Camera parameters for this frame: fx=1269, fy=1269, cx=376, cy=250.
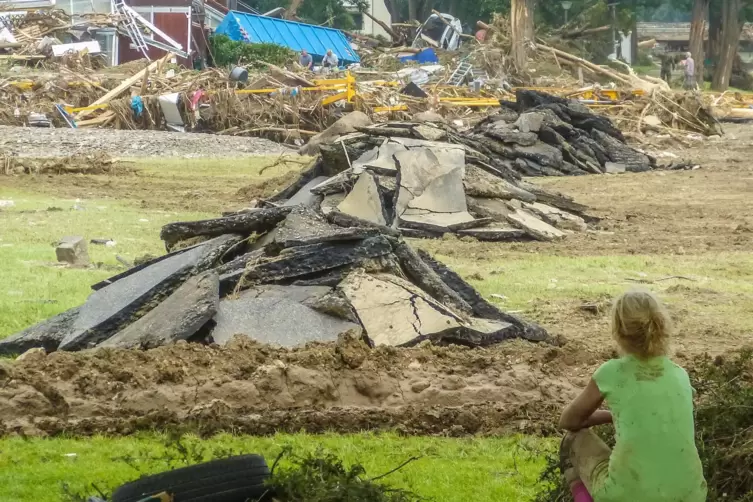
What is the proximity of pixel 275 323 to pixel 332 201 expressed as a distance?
6991 mm

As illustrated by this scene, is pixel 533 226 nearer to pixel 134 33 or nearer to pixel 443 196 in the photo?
pixel 443 196

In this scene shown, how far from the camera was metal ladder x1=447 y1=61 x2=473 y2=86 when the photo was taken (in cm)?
4322

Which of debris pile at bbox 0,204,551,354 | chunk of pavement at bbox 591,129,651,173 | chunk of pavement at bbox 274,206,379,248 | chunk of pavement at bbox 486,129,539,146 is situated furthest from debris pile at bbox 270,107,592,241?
chunk of pavement at bbox 591,129,651,173

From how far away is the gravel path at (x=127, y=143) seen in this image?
90.2 feet

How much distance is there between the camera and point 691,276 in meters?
13.2

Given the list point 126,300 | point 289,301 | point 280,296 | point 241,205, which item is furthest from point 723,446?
point 241,205

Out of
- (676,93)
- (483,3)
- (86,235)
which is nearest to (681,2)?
(483,3)

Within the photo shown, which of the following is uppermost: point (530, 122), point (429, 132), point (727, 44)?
point (429, 132)

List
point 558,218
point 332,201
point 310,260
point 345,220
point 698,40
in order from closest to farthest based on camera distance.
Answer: point 310,260 → point 345,220 → point 332,201 → point 558,218 → point 698,40

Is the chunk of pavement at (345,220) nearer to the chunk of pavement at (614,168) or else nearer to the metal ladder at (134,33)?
the chunk of pavement at (614,168)

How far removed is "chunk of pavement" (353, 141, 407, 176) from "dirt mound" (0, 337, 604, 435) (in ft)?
27.3

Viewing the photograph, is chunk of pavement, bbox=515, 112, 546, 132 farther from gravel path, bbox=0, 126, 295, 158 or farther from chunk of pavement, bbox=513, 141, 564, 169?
gravel path, bbox=0, 126, 295, 158

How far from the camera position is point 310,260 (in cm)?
985

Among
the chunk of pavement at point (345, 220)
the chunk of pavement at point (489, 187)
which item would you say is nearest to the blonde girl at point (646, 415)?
the chunk of pavement at point (345, 220)
